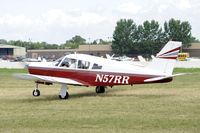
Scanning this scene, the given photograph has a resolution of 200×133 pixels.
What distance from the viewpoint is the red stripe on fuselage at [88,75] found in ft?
58.4

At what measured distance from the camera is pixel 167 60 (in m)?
17.7

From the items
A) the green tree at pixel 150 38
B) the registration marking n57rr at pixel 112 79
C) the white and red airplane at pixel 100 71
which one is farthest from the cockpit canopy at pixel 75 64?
the green tree at pixel 150 38

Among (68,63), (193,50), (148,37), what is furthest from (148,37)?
(68,63)

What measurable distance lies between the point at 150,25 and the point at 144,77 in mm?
116417

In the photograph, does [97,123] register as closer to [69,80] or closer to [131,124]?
[131,124]

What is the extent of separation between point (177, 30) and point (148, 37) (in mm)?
8488

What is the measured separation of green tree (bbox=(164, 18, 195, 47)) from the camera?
13012 centimetres

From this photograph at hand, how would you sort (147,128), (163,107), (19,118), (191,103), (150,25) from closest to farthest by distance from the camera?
(147,128) < (19,118) < (163,107) < (191,103) < (150,25)

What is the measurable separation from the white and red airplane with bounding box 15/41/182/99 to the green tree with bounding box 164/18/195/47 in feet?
372

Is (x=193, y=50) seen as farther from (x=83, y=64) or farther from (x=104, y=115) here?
(x=104, y=115)

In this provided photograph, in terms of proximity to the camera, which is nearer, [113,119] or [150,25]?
[113,119]

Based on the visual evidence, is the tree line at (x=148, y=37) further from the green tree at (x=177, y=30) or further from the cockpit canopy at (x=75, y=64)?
the cockpit canopy at (x=75, y=64)

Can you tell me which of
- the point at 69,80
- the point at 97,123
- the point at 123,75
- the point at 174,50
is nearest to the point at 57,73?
the point at 69,80

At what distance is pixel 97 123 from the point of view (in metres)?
11.3
